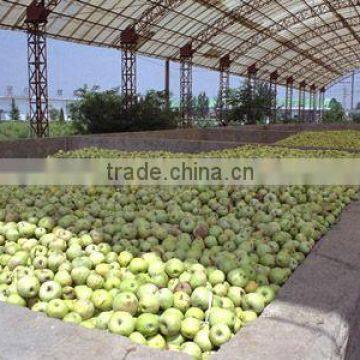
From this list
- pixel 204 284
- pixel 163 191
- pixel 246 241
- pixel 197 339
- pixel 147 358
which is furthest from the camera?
pixel 163 191

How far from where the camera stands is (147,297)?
2.43m

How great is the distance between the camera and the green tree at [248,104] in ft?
81.1

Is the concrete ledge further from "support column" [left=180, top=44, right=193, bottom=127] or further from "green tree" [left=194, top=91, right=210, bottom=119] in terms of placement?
"green tree" [left=194, top=91, right=210, bottom=119]

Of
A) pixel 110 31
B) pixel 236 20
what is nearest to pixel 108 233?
pixel 110 31

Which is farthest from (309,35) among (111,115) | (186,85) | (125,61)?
(111,115)

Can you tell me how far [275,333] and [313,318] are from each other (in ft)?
0.81

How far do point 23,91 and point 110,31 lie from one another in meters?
15.8

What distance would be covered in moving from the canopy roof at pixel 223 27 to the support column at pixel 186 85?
1.84 feet

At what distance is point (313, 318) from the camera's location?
7.13 feet

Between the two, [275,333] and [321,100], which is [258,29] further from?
[321,100]

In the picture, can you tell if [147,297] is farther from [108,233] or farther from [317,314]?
[108,233]

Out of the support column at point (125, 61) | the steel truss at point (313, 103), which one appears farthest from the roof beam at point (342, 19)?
the steel truss at point (313, 103)

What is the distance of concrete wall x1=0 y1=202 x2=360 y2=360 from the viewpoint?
1.84m

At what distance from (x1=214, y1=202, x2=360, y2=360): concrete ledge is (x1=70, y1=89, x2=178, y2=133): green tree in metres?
15.2
